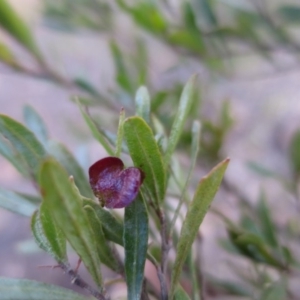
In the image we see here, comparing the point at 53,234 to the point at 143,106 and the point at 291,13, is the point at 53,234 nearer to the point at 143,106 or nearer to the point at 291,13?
the point at 143,106

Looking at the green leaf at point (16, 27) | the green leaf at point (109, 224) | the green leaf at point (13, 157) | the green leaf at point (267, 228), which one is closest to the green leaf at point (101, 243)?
the green leaf at point (109, 224)

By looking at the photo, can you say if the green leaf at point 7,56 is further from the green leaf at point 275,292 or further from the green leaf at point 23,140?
the green leaf at point 275,292

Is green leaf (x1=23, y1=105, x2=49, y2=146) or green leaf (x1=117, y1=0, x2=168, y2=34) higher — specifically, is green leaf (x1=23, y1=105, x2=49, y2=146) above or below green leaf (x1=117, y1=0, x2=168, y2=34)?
below

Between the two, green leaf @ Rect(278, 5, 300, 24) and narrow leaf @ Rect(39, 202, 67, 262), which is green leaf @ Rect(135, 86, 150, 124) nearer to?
narrow leaf @ Rect(39, 202, 67, 262)

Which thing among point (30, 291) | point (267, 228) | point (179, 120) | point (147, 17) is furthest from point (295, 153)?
point (30, 291)

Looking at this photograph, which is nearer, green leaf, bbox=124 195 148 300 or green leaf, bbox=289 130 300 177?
green leaf, bbox=124 195 148 300

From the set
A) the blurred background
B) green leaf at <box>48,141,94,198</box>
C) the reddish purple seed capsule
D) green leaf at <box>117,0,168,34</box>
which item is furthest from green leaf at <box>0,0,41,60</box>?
the reddish purple seed capsule
